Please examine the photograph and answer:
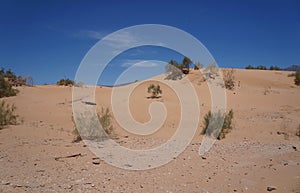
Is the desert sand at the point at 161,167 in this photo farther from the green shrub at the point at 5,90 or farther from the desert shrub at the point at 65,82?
the desert shrub at the point at 65,82

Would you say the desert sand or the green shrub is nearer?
the desert sand

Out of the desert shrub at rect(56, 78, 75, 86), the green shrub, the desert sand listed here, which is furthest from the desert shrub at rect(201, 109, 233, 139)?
the desert shrub at rect(56, 78, 75, 86)

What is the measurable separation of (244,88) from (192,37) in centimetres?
1541

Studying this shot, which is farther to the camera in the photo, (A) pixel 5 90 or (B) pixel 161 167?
(A) pixel 5 90

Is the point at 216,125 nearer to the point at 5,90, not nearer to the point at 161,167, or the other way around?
the point at 161,167

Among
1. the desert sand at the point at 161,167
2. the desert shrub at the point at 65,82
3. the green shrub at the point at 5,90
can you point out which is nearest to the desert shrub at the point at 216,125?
the desert sand at the point at 161,167

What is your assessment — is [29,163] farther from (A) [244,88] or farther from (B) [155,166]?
(A) [244,88]

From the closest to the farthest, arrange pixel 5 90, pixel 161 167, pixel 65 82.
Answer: pixel 161 167, pixel 5 90, pixel 65 82

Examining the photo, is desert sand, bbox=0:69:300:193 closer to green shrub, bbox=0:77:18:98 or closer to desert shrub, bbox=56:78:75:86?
green shrub, bbox=0:77:18:98

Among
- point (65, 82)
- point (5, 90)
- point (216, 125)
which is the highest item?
point (65, 82)

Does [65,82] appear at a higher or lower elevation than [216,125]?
higher

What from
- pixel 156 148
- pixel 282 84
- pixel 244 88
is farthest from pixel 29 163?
pixel 282 84

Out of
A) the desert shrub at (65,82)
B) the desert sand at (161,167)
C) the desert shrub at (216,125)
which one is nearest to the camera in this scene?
the desert sand at (161,167)

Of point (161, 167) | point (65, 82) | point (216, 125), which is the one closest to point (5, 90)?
point (65, 82)
